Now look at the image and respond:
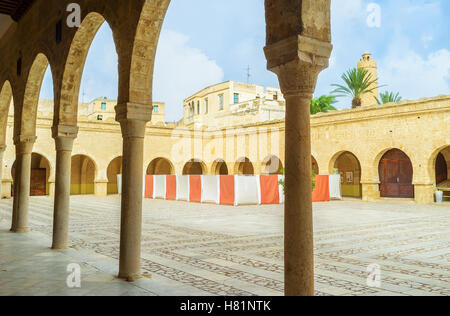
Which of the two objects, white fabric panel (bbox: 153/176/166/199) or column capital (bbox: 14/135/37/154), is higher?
column capital (bbox: 14/135/37/154)

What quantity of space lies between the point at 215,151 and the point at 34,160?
12.7 m

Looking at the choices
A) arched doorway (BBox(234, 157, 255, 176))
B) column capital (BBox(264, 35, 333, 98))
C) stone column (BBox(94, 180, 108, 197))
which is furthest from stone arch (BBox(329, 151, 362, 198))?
column capital (BBox(264, 35, 333, 98))

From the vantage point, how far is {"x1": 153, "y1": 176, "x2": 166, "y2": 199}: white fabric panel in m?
23.4

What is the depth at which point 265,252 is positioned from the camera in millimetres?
6996

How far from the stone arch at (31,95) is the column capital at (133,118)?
183 inches

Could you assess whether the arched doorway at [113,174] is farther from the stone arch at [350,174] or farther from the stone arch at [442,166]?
the stone arch at [442,166]

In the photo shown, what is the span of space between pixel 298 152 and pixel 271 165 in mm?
24333

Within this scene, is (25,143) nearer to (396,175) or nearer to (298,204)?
(298,204)

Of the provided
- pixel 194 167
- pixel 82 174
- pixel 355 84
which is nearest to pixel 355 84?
pixel 355 84

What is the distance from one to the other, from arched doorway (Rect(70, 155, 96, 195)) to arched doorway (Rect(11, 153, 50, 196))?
6.27ft

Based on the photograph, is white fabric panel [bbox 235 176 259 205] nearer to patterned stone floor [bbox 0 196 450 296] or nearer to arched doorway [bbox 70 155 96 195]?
patterned stone floor [bbox 0 196 450 296]

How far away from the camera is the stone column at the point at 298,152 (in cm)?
313

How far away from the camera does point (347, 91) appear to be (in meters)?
28.0

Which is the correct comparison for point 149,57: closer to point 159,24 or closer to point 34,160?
point 159,24
